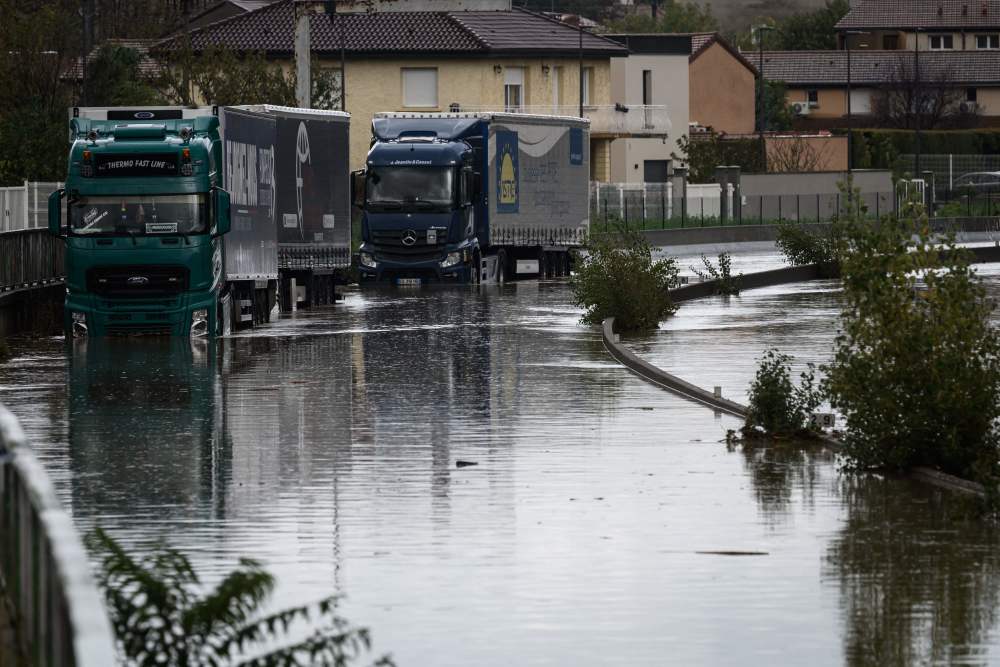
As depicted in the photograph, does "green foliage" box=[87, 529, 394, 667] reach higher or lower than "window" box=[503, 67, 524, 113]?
lower

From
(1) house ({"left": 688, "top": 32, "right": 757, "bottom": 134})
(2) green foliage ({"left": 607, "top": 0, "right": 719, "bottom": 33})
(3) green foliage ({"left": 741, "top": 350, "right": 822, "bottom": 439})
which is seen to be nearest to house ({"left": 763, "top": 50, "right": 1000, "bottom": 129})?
(1) house ({"left": 688, "top": 32, "right": 757, "bottom": 134})

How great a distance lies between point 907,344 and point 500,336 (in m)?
16.2

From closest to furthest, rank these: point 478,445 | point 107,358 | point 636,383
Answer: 1. point 478,445
2. point 636,383
3. point 107,358

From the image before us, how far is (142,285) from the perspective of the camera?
3073cm

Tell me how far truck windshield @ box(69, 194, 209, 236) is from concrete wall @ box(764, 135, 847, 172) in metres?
67.8

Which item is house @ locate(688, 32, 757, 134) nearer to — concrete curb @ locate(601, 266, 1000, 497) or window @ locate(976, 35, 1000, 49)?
window @ locate(976, 35, 1000, 49)

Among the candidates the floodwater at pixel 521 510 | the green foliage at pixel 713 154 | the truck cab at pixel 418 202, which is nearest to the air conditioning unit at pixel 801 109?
the green foliage at pixel 713 154

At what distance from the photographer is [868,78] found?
132 meters

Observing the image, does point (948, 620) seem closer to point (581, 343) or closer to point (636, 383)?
point (636, 383)

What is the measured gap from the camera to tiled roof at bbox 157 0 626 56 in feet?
271

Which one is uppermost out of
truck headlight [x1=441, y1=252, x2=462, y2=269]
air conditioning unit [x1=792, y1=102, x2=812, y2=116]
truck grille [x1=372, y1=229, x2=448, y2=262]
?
air conditioning unit [x1=792, y1=102, x2=812, y2=116]

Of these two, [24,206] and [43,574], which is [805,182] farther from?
[43,574]

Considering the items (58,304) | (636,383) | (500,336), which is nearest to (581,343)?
(500,336)

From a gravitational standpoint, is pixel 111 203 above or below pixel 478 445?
above
